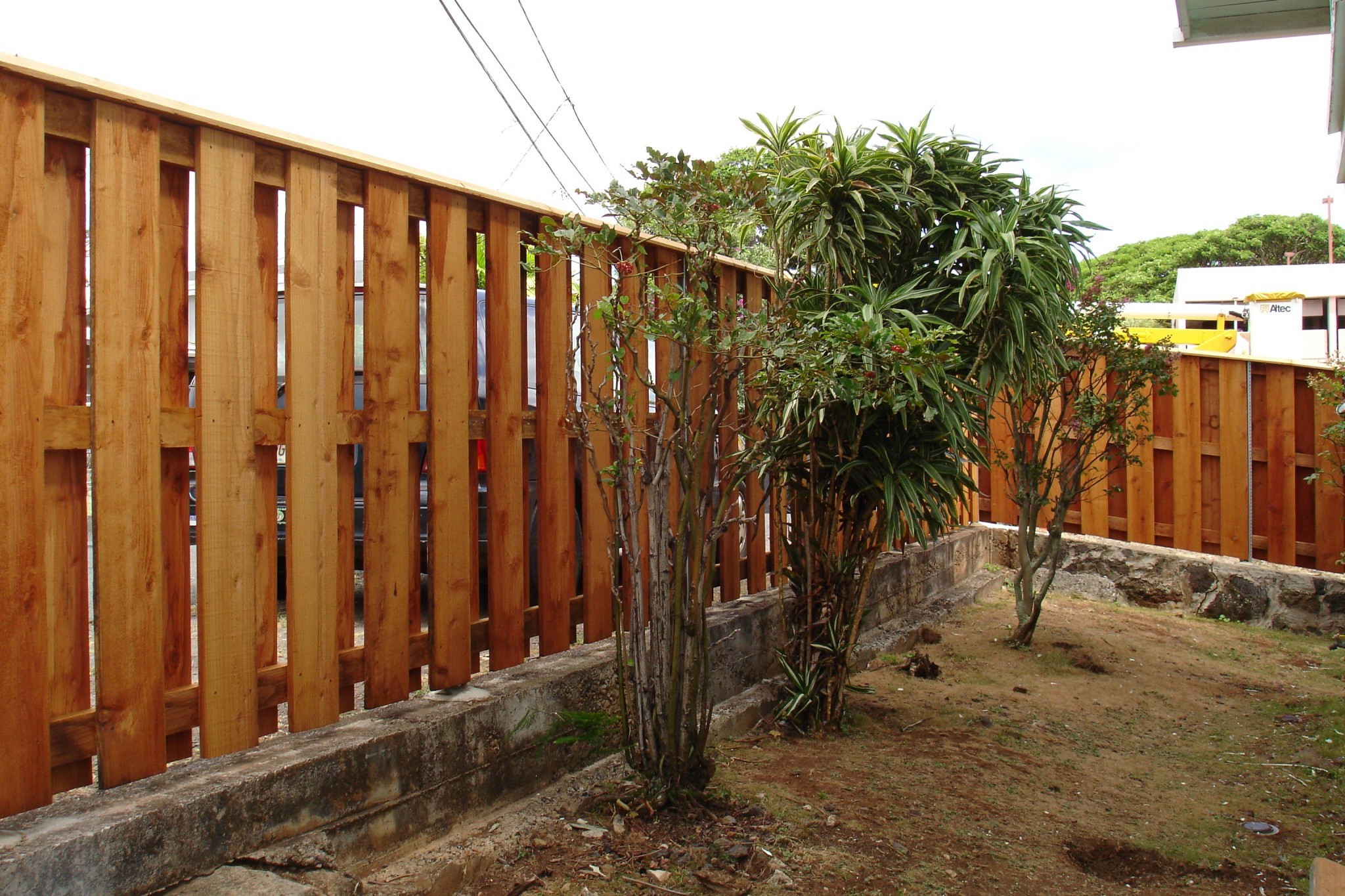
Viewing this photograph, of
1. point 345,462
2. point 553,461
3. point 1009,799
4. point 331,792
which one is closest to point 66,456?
point 345,462

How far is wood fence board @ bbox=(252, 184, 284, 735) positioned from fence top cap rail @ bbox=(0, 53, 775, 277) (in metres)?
0.14

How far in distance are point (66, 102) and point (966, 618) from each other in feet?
18.4

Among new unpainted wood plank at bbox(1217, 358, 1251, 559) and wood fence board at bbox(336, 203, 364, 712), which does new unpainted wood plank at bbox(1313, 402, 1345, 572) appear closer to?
new unpainted wood plank at bbox(1217, 358, 1251, 559)

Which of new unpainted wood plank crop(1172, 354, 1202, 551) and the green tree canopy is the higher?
the green tree canopy

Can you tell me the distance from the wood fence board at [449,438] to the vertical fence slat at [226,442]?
22.8 inches

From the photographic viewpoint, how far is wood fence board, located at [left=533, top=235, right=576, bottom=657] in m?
3.23

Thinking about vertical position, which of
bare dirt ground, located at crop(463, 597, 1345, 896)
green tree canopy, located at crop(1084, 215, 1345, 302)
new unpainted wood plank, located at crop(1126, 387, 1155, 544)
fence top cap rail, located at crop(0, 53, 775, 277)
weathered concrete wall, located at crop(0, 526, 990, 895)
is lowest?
bare dirt ground, located at crop(463, 597, 1345, 896)

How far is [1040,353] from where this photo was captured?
13.4 ft

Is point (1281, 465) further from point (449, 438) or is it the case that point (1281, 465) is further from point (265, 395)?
point (265, 395)


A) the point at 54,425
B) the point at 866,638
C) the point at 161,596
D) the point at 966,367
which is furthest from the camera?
the point at 866,638

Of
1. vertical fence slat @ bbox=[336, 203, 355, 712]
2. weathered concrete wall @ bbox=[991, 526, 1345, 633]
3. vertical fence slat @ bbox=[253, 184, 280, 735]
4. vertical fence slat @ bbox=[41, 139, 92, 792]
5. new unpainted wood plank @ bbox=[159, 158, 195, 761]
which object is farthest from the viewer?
weathered concrete wall @ bbox=[991, 526, 1345, 633]

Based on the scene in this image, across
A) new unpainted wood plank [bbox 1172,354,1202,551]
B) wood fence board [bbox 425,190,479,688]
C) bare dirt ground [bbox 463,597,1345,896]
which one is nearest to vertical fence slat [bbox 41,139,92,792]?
wood fence board [bbox 425,190,479,688]

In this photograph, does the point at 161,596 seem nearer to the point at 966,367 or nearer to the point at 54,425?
the point at 54,425

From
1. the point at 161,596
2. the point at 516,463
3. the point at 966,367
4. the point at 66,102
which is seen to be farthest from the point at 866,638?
the point at 66,102
